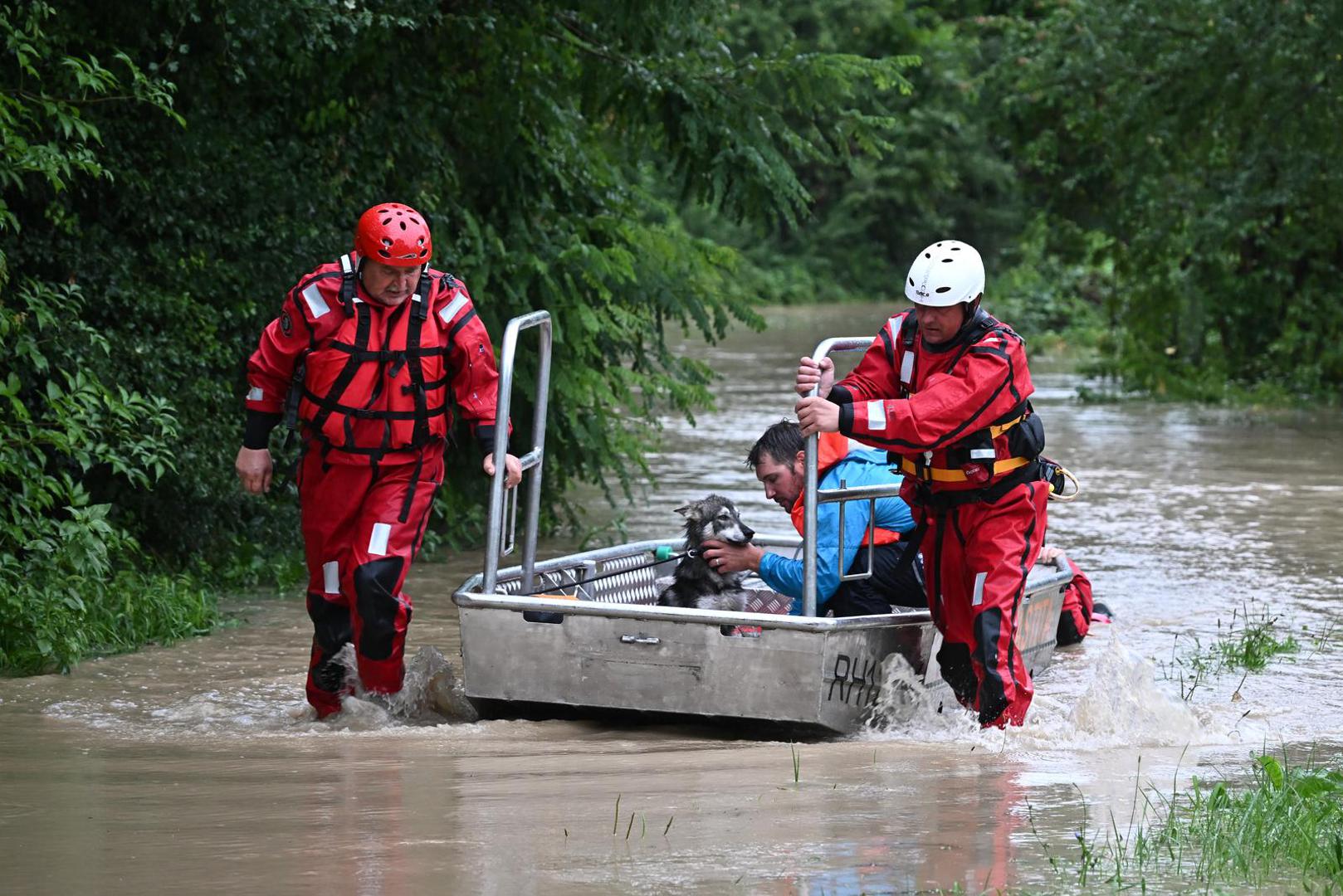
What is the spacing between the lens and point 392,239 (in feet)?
21.9

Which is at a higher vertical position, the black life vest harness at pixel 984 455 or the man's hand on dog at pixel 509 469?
the black life vest harness at pixel 984 455

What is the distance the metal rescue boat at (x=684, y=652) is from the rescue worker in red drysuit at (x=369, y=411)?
291mm

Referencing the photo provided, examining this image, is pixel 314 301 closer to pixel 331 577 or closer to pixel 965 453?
pixel 331 577

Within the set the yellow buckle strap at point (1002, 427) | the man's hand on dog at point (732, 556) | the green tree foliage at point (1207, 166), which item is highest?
the green tree foliage at point (1207, 166)

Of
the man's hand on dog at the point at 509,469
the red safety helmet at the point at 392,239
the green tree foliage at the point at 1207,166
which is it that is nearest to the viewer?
the red safety helmet at the point at 392,239

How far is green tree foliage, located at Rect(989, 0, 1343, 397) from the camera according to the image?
760 inches

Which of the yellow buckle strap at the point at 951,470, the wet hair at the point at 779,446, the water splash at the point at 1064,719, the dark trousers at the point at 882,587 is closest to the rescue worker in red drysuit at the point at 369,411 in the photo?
the wet hair at the point at 779,446

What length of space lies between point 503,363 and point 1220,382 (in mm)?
17593

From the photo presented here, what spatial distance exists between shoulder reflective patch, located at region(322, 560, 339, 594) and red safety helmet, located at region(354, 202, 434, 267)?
1.19 meters

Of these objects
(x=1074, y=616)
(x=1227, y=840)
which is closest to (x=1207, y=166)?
(x=1074, y=616)

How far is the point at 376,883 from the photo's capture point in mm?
4480

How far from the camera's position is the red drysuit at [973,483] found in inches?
255

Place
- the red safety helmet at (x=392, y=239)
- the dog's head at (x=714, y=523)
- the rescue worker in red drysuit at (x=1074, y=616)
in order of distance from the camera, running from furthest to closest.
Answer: the rescue worker in red drysuit at (x=1074, y=616) < the dog's head at (x=714, y=523) < the red safety helmet at (x=392, y=239)

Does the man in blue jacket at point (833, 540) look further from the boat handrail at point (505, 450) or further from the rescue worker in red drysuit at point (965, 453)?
the boat handrail at point (505, 450)
